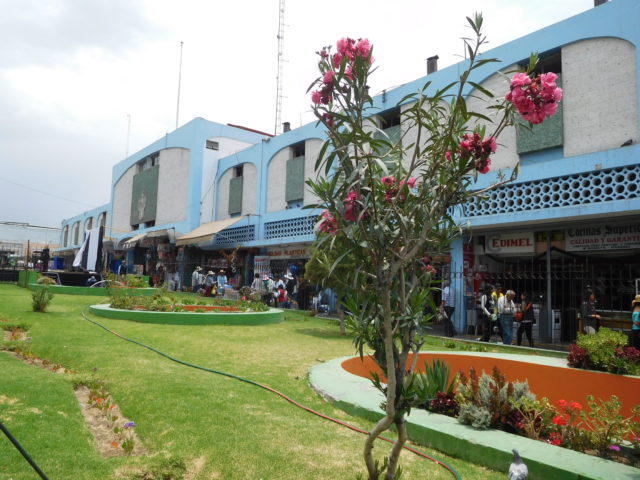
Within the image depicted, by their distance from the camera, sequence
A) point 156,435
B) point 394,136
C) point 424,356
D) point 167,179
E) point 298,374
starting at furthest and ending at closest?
point 167,179 < point 394,136 < point 424,356 < point 298,374 < point 156,435

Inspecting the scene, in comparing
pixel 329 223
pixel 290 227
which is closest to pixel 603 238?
pixel 329 223

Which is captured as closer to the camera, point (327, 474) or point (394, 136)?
point (327, 474)

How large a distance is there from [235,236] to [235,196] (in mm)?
2694

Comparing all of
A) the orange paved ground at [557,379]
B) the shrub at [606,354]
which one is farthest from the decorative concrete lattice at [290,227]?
the shrub at [606,354]

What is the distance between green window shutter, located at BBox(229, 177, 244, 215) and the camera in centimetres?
2664

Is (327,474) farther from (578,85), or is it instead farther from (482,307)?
(578,85)

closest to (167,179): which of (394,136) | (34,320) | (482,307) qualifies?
(394,136)

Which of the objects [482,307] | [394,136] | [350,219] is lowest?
[482,307]

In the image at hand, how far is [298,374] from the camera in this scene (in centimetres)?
714

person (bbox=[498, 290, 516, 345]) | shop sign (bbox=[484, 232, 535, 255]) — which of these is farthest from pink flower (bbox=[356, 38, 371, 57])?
shop sign (bbox=[484, 232, 535, 255])

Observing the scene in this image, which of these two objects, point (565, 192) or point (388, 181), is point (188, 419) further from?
point (565, 192)

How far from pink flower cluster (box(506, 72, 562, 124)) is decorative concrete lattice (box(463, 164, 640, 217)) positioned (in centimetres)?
838

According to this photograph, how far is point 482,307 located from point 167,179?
25437mm

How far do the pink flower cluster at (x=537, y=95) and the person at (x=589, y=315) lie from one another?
9.87 m
